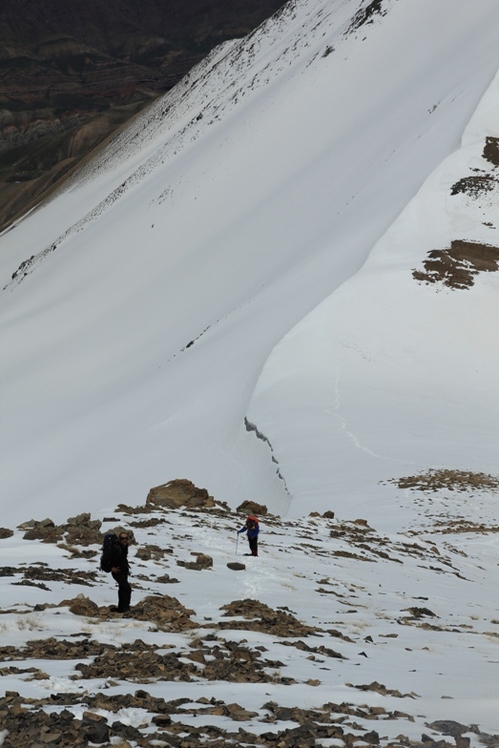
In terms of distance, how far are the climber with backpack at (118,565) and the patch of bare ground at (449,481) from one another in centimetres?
1170

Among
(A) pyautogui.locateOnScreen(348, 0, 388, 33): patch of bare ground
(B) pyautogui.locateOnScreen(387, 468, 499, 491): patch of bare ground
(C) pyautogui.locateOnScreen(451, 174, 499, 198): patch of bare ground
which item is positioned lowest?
(B) pyautogui.locateOnScreen(387, 468, 499, 491): patch of bare ground

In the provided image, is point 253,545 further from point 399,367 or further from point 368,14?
point 368,14

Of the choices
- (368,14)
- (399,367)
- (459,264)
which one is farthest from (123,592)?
(368,14)

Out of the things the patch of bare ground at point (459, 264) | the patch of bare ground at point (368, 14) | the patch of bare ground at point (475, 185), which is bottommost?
the patch of bare ground at point (459, 264)

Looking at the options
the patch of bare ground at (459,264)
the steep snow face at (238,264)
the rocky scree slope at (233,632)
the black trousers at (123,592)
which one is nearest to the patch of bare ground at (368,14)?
the steep snow face at (238,264)

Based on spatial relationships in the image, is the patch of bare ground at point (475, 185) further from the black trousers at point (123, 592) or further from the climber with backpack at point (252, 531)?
the black trousers at point (123, 592)

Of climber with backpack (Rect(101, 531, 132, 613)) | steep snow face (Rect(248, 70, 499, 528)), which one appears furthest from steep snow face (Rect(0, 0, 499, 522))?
climber with backpack (Rect(101, 531, 132, 613))

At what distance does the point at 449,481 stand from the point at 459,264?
21.9 m

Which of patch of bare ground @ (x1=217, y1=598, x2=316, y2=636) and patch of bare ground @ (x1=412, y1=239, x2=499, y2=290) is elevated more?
patch of bare ground @ (x1=412, y1=239, x2=499, y2=290)

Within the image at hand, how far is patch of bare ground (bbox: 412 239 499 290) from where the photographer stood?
127ft

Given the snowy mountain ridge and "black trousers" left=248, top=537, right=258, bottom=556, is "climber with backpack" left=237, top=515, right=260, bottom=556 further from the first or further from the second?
the snowy mountain ridge

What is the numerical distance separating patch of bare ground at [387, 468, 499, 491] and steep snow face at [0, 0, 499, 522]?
1.17 metres

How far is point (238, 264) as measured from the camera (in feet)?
201

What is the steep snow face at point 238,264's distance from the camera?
91.2 feet
